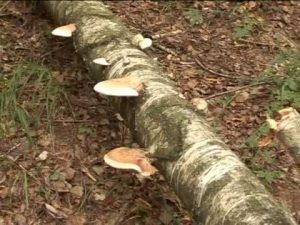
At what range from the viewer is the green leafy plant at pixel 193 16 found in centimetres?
626

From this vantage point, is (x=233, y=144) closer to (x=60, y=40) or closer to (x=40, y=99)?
(x=40, y=99)

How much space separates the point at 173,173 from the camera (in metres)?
3.45

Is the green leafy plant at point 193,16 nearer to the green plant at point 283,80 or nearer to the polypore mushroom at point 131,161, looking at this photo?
the green plant at point 283,80

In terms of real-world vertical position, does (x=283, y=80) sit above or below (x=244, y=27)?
below

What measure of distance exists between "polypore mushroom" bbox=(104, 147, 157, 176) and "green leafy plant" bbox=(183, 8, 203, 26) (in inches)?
123

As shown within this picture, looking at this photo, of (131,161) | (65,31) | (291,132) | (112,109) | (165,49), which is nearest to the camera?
(291,132)

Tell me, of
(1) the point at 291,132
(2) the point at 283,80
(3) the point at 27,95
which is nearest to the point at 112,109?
(3) the point at 27,95

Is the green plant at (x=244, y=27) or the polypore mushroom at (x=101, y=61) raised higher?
the polypore mushroom at (x=101, y=61)

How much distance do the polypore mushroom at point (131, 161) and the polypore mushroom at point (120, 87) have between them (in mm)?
477

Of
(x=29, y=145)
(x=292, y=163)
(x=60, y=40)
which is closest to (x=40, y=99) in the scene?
(x=29, y=145)

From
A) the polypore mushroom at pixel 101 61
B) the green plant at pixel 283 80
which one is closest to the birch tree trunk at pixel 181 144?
the polypore mushroom at pixel 101 61

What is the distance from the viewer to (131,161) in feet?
11.3

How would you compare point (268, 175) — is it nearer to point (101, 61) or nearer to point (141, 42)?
point (141, 42)

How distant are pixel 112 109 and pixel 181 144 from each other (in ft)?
5.32
